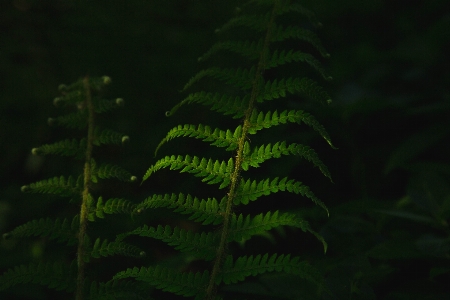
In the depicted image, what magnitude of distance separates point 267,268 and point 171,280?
228mm

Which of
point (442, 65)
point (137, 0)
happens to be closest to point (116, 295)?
point (442, 65)

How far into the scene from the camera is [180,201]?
1.19 m

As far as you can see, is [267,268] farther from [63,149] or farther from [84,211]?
[63,149]

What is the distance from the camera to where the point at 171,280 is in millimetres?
1138

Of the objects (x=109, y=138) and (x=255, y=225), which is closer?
(x=255, y=225)

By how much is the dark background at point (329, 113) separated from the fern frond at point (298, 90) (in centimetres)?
52

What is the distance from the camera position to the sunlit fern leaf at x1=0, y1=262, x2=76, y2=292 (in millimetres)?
1217

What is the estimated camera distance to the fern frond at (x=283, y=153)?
1.13 meters

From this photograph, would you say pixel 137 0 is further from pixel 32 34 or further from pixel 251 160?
pixel 251 160

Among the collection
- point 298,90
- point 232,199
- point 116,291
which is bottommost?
point 116,291

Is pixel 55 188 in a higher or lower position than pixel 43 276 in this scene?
higher

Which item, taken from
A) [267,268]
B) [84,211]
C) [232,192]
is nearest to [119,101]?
[84,211]

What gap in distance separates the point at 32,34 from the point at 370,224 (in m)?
2.89

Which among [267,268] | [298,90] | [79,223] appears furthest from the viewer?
[79,223]
